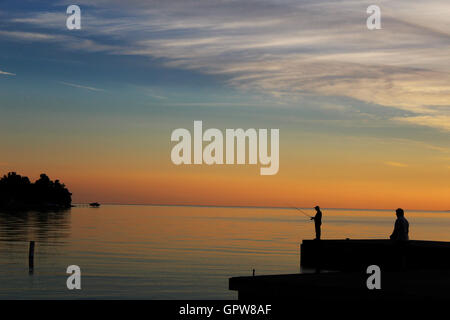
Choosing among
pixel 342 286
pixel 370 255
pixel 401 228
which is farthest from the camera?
pixel 370 255

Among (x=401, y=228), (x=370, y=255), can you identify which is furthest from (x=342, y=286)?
(x=370, y=255)

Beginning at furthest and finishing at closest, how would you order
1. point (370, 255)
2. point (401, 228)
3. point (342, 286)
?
1. point (370, 255)
2. point (401, 228)
3. point (342, 286)

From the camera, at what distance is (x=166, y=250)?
67.6 m

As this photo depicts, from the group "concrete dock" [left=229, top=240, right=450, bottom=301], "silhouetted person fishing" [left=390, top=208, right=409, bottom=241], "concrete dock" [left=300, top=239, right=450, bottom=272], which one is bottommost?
"concrete dock" [left=300, top=239, right=450, bottom=272]

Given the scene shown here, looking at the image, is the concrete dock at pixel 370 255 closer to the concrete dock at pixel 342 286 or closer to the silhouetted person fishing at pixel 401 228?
the silhouetted person fishing at pixel 401 228

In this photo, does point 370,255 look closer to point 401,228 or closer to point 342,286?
point 401,228

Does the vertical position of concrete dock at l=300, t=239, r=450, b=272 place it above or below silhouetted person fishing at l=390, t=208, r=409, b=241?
below

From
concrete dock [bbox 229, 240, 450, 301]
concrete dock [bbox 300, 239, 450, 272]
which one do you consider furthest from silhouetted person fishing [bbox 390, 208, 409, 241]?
concrete dock [bbox 300, 239, 450, 272]

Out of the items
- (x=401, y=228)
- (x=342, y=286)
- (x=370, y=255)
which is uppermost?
(x=401, y=228)

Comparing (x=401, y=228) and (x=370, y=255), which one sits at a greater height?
(x=401, y=228)

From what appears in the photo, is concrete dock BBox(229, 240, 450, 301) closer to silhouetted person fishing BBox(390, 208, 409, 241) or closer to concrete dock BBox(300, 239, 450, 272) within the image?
silhouetted person fishing BBox(390, 208, 409, 241)

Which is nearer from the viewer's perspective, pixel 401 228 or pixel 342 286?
pixel 342 286
